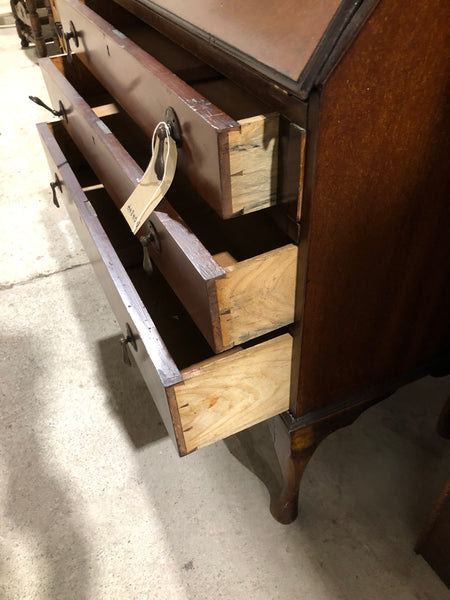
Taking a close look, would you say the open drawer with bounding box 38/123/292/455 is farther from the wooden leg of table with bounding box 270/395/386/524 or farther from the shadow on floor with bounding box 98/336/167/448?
the shadow on floor with bounding box 98/336/167/448

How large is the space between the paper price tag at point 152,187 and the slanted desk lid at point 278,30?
127 millimetres

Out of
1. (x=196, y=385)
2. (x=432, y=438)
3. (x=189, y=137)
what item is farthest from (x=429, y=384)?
(x=189, y=137)

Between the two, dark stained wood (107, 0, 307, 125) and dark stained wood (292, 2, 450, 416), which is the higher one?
dark stained wood (107, 0, 307, 125)

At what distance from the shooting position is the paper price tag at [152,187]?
60 cm

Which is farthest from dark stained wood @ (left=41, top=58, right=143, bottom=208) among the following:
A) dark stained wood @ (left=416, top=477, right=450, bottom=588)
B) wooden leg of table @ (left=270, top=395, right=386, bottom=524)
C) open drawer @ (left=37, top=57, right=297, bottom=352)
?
dark stained wood @ (left=416, top=477, right=450, bottom=588)

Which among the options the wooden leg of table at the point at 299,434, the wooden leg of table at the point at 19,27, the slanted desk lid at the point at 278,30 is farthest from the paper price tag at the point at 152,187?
the wooden leg of table at the point at 19,27

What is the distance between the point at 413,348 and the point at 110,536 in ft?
2.08

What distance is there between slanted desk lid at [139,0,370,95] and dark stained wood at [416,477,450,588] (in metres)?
0.65

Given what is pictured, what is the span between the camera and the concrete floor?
0.87m

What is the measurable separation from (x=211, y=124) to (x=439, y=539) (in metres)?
0.75

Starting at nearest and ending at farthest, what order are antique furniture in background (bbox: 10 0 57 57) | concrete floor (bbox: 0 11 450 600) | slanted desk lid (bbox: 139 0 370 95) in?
1. slanted desk lid (bbox: 139 0 370 95)
2. concrete floor (bbox: 0 11 450 600)
3. antique furniture in background (bbox: 10 0 57 57)

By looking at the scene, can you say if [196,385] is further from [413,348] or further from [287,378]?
[413,348]

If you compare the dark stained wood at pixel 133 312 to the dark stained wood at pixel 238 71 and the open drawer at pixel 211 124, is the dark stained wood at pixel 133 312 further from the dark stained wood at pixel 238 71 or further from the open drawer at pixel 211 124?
the dark stained wood at pixel 238 71

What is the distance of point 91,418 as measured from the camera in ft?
3.76
